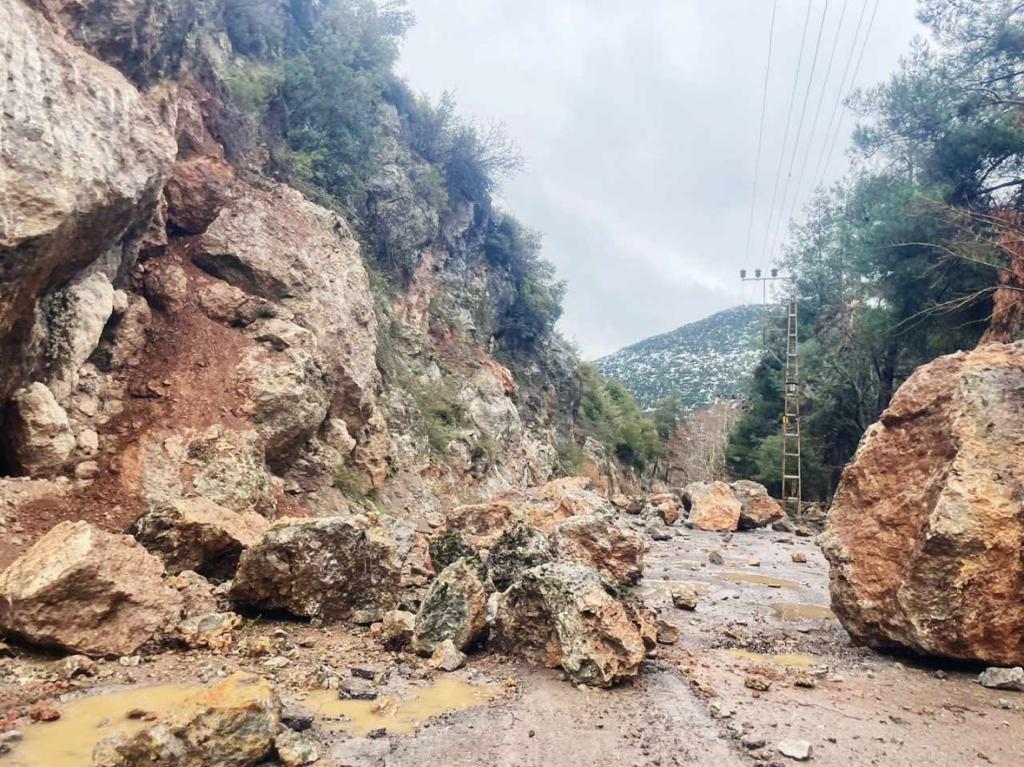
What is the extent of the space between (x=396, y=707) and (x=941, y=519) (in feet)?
13.7

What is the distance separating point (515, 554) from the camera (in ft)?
22.5

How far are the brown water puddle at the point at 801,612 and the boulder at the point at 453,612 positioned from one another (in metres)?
3.73

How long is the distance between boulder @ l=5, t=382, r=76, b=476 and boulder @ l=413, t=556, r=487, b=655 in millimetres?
5204

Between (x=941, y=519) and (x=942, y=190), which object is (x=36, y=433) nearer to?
(x=941, y=519)

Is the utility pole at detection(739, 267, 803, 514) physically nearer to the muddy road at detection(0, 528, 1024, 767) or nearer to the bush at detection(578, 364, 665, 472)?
the bush at detection(578, 364, 665, 472)

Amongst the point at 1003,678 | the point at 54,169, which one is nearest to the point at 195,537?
the point at 54,169

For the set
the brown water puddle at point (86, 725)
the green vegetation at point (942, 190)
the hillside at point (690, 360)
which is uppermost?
the hillside at point (690, 360)

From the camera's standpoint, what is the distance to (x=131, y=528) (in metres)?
6.42

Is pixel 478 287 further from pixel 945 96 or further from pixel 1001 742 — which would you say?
pixel 1001 742

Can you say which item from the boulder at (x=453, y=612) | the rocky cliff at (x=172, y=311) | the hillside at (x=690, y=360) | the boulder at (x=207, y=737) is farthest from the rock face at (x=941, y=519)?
the hillside at (x=690, y=360)

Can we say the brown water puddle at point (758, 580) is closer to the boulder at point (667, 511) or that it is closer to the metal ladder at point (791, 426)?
the boulder at point (667, 511)

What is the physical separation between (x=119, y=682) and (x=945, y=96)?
60.6 ft

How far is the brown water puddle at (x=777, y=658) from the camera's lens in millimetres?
5539

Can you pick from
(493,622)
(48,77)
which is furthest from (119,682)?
(48,77)
